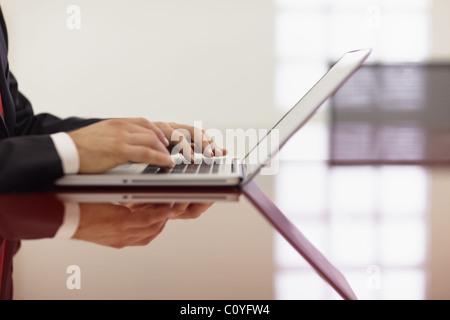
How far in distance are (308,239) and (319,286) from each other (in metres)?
0.16

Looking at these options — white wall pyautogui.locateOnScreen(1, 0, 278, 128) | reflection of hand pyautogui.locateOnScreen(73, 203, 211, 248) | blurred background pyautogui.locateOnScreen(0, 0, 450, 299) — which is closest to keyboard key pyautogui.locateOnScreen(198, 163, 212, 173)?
reflection of hand pyautogui.locateOnScreen(73, 203, 211, 248)

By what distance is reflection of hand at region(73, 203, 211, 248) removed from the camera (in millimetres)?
575

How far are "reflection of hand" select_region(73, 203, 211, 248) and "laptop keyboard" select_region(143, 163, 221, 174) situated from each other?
0.13m

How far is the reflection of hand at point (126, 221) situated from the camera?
22.6 inches

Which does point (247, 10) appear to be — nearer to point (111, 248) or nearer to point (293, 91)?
point (293, 91)

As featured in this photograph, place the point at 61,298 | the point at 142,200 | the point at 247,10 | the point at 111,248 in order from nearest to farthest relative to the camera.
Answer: the point at 61,298
the point at 111,248
the point at 142,200
the point at 247,10

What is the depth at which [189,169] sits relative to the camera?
89 centimetres

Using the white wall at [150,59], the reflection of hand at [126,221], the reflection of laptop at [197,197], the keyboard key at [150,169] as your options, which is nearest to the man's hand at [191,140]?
the keyboard key at [150,169]

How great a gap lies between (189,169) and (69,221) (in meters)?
0.30

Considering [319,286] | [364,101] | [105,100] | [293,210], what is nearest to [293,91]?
[364,101]

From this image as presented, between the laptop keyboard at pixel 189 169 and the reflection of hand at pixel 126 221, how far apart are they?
0.13m

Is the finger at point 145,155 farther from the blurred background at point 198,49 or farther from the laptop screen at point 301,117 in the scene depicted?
the blurred background at point 198,49

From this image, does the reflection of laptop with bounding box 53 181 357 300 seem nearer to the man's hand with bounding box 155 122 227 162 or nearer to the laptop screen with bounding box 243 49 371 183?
the laptop screen with bounding box 243 49 371 183

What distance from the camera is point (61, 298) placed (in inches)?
16.9
